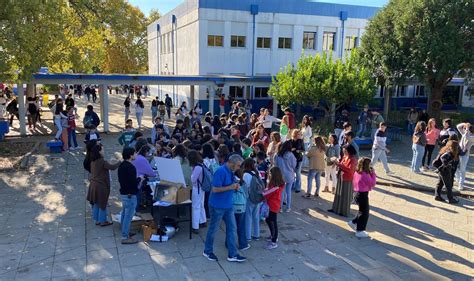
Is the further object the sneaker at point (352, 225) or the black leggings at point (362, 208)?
the sneaker at point (352, 225)

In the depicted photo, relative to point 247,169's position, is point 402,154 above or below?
below

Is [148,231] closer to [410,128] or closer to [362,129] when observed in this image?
[362,129]

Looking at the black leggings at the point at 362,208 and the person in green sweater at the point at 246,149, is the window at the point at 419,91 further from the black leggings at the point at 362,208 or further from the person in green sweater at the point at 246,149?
the black leggings at the point at 362,208

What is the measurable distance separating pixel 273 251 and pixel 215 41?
22376 millimetres

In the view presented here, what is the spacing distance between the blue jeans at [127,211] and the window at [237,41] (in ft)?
73.0

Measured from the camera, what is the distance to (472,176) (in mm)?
12312

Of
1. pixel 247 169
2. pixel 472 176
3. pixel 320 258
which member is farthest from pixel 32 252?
pixel 472 176

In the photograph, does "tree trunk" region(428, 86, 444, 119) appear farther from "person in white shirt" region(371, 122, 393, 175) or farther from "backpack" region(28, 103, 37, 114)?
"backpack" region(28, 103, 37, 114)

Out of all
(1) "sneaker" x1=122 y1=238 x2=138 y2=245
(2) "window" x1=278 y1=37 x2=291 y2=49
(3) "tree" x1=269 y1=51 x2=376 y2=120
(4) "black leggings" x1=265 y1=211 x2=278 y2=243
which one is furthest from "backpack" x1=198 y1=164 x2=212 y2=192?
(2) "window" x1=278 y1=37 x2=291 y2=49

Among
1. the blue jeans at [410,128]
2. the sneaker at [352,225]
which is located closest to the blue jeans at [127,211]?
the sneaker at [352,225]

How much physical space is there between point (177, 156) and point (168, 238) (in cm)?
152

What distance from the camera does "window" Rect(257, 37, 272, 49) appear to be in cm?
2852

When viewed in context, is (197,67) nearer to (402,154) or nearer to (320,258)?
(402,154)

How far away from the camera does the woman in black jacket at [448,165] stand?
31.0 feet
